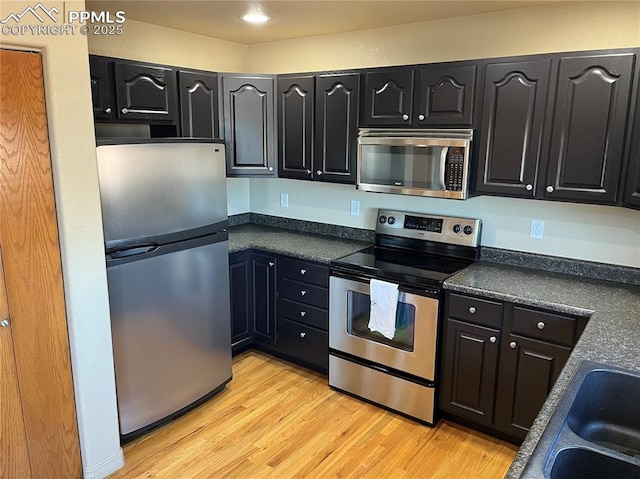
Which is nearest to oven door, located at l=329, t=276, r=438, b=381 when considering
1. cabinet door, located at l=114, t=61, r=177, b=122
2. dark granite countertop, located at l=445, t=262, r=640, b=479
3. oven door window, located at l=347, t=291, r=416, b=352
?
oven door window, located at l=347, t=291, r=416, b=352

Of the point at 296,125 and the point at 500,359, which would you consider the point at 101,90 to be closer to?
the point at 296,125

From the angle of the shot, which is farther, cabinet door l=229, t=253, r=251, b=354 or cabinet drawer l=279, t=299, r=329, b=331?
cabinet door l=229, t=253, r=251, b=354

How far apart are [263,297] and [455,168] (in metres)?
1.72

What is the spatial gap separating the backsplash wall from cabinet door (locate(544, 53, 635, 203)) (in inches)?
13.4

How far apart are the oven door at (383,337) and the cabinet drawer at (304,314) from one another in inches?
4.4

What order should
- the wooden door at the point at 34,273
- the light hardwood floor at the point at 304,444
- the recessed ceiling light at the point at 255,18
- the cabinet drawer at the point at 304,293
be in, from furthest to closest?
1. the cabinet drawer at the point at 304,293
2. the recessed ceiling light at the point at 255,18
3. the light hardwood floor at the point at 304,444
4. the wooden door at the point at 34,273

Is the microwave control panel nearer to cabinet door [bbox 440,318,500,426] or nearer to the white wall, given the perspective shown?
cabinet door [bbox 440,318,500,426]

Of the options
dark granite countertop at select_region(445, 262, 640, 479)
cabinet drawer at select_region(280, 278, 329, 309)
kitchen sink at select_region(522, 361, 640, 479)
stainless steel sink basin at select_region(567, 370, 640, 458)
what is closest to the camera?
kitchen sink at select_region(522, 361, 640, 479)

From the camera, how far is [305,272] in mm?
3391

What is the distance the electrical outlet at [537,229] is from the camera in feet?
9.61

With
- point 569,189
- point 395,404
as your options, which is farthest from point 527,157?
point 395,404

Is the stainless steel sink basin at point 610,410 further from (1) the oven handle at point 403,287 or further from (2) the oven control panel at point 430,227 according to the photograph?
(2) the oven control panel at point 430,227

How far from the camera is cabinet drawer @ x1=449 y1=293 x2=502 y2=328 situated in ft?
8.53

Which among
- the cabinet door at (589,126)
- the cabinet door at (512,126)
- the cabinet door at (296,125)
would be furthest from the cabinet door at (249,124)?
the cabinet door at (589,126)
